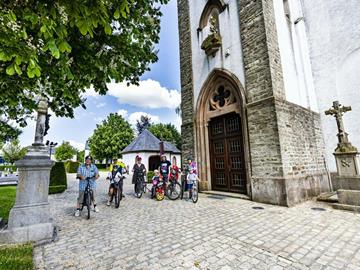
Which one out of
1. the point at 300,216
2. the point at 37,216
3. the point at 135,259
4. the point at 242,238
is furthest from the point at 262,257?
the point at 37,216

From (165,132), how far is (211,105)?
3537 cm

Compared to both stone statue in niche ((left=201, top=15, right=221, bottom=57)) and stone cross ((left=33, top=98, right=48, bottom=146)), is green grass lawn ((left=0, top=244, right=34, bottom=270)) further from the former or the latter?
stone statue in niche ((left=201, top=15, right=221, bottom=57))

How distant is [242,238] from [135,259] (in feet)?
6.45

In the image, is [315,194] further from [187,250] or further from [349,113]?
[187,250]

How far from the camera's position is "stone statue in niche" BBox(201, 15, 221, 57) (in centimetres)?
848

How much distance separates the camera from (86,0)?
2428 millimetres

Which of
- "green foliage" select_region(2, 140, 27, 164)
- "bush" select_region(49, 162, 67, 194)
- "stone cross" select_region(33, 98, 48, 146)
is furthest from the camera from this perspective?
"green foliage" select_region(2, 140, 27, 164)

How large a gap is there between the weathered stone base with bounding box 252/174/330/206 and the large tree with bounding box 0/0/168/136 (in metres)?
5.37

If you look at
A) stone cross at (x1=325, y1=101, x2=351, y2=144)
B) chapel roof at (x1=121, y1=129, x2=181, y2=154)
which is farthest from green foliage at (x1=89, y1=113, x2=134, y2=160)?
stone cross at (x1=325, y1=101, x2=351, y2=144)

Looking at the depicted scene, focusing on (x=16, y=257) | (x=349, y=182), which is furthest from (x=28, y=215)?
(x=349, y=182)

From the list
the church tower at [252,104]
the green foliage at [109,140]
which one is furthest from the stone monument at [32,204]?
the green foliage at [109,140]

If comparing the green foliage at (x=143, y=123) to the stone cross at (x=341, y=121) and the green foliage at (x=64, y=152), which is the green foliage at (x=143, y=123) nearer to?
the green foliage at (x=64, y=152)

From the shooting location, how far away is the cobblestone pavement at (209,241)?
8.92ft

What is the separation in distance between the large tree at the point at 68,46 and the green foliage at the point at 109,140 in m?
31.6
